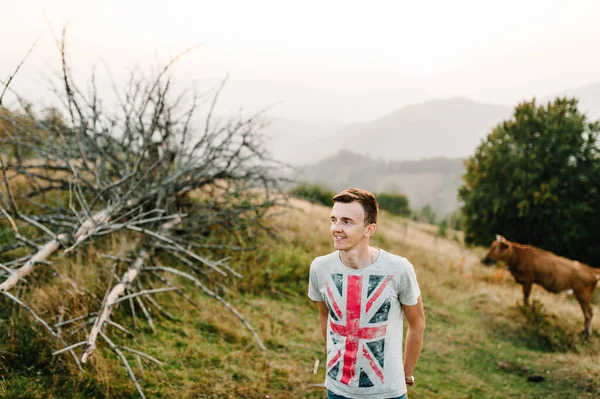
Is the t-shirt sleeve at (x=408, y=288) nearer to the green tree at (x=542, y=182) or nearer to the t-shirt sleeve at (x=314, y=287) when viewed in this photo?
the t-shirt sleeve at (x=314, y=287)

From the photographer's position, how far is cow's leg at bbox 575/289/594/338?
7.15 m

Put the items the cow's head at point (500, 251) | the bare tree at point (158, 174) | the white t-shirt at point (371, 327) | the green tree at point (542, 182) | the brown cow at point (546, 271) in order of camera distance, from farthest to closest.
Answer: the green tree at point (542, 182) → the cow's head at point (500, 251) → the brown cow at point (546, 271) → the bare tree at point (158, 174) → the white t-shirt at point (371, 327)

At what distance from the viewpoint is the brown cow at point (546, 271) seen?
7.67 meters

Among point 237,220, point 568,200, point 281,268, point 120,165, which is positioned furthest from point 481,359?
point 568,200

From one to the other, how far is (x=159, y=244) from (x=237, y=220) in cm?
203

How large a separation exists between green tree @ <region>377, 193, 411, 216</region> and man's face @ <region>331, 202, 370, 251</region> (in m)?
48.9

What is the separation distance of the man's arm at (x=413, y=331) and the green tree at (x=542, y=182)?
59.3ft

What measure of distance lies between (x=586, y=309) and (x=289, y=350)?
5633mm

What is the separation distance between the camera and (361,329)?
84.4 inches

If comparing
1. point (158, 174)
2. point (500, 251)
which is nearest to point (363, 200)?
point (158, 174)

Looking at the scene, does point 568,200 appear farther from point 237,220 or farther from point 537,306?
point 237,220

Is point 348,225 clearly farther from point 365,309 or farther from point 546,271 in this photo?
point 546,271

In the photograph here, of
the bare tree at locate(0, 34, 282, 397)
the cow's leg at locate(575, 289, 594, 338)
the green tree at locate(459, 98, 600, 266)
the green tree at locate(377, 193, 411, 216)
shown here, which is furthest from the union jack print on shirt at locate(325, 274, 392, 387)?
the green tree at locate(377, 193, 411, 216)

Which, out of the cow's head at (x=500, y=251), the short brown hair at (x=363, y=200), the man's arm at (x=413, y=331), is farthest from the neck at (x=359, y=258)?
the cow's head at (x=500, y=251)
